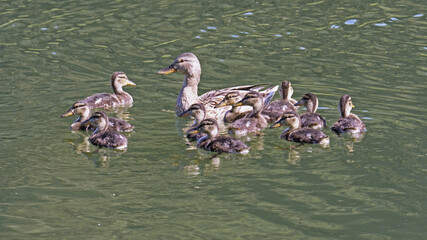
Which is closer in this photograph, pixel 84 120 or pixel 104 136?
pixel 104 136

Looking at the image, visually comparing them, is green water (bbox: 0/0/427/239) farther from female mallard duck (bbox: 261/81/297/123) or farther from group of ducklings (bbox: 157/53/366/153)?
female mallard duck (bbox: 261/81/297/123)

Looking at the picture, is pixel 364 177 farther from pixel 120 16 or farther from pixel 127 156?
pixel 120 16

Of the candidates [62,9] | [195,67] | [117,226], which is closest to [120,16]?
[62,9]

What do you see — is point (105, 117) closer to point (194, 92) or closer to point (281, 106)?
point (194, 92)

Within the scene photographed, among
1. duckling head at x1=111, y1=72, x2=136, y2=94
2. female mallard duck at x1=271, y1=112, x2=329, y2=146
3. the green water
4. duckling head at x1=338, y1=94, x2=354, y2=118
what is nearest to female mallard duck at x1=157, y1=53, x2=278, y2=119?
the green water

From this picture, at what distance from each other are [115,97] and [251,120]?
2.35 metres

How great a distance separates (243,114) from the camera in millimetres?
10820

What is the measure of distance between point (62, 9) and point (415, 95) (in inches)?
320

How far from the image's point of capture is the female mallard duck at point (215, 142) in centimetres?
877

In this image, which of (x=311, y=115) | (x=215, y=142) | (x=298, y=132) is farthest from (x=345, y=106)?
(x=215, y=142)

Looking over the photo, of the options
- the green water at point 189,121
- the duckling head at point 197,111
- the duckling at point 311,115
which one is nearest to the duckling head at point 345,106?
the duckling at point 311,115

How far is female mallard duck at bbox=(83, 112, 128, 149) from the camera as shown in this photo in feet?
29.2

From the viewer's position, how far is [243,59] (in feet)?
43.0

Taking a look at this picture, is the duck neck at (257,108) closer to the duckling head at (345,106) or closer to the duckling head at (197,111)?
the duckling head at (197,111)
